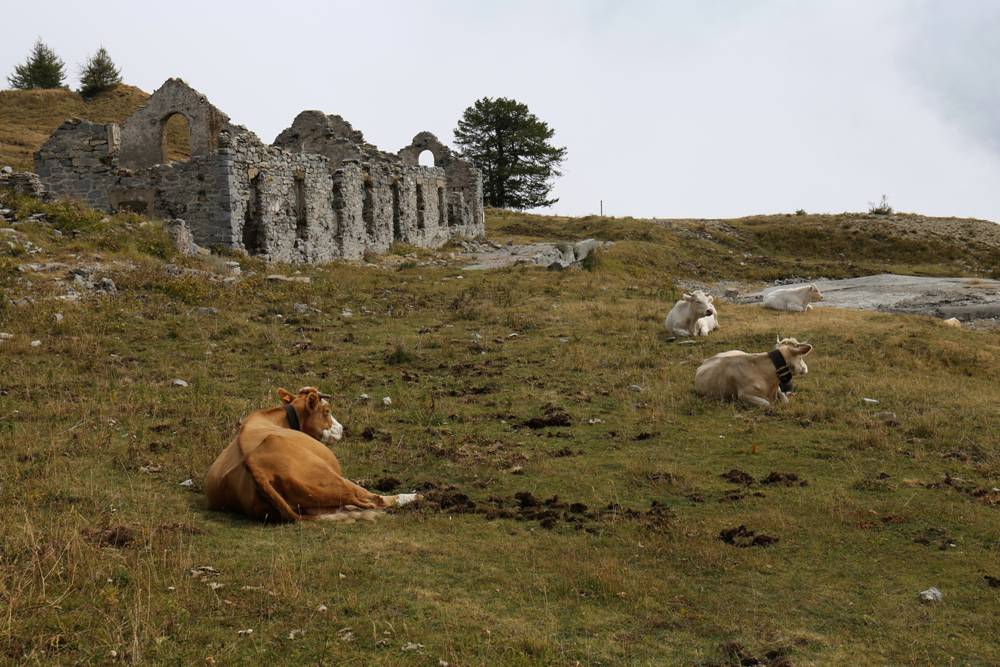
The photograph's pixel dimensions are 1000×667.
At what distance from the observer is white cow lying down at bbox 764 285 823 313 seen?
22500mm

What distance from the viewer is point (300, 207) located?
28484 mm

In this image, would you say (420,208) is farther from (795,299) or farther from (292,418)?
(292,418)

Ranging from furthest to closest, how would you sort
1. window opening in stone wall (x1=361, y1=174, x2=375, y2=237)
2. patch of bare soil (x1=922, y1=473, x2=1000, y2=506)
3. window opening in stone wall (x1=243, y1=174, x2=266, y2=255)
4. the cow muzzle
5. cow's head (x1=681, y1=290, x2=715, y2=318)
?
1. window opening in stone wall (x1=361, y1=174, x2=375, y2=237)
2. window opening in stone wall (x1=243, y1=174, x2=266, y2=255)
3. cow's head (x1=681, y1=290, x2=715, y2=318)
4. the cow muzzle
5. patch of bare soil (x1=922, y1=473, x2=1000, y2=506)

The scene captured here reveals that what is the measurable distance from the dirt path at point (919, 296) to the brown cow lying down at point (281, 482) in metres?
19.7

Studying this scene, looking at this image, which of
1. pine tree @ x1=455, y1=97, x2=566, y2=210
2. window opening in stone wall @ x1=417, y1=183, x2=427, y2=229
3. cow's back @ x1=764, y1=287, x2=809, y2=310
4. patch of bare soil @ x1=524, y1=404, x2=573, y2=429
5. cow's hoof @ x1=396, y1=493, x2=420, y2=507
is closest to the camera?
cow's hoof @ x1=396, y1=493, x2=420, y2=507

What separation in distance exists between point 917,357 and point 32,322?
15.6 metres

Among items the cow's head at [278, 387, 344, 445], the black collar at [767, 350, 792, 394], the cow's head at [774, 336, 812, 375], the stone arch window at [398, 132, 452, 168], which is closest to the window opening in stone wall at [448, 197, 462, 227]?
the stone arch window at [398, 132, 452, 168]

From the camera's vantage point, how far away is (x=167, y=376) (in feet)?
42.0

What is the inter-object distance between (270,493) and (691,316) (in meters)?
12.7

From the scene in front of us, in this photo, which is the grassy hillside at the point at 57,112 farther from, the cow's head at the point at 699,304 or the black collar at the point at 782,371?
the black collar at the point at 782,371

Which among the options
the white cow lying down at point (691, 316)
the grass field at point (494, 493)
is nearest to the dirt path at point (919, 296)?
the grass field at point (494, 493)

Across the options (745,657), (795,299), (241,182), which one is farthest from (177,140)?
(745,657)

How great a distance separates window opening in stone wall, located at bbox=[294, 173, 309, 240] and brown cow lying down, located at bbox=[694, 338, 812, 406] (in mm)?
18338

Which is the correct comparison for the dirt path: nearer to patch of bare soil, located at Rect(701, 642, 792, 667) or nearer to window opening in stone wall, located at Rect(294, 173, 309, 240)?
window opening in stone wall, located at Rect(294, 173, 309, 240)
